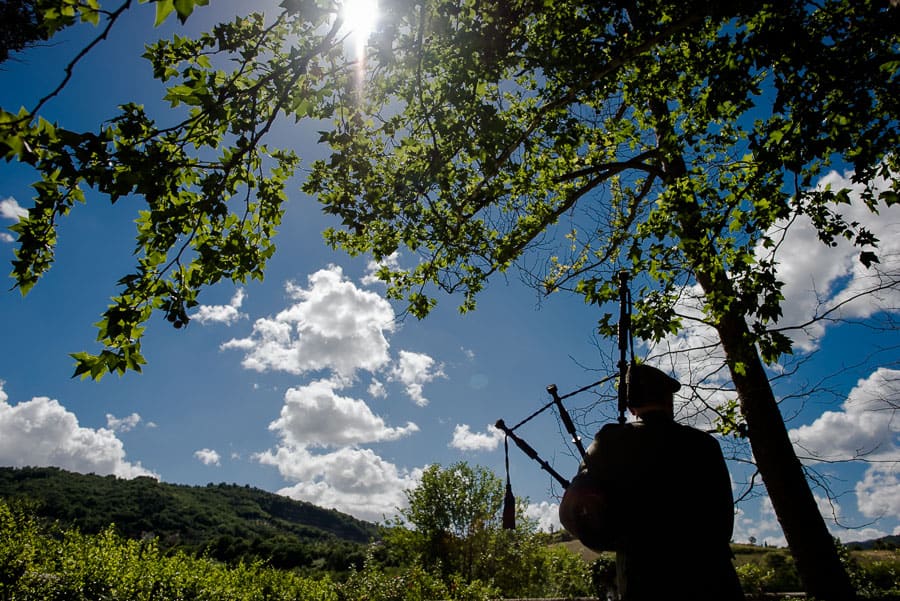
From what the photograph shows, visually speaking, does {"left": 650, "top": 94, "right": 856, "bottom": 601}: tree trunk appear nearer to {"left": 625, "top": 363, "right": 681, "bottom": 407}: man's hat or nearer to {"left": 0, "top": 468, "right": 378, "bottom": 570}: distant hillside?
{"left": 625, "top": 363, "right": 681, "bottom": 407}: man's hat

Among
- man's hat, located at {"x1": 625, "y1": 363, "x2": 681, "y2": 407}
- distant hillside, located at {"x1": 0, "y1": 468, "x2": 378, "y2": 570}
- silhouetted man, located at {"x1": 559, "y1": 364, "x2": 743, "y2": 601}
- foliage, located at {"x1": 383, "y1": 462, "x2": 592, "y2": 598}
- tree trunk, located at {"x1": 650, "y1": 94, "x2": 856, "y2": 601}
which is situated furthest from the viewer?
distant hillside, located at {"x1": 0, "y1": 468, "x2": 378, "y2": 570}

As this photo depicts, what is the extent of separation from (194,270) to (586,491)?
4.64 metres

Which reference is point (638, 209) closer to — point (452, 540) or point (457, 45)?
point (457, 45)

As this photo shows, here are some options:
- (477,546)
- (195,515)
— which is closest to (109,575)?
(477,546)

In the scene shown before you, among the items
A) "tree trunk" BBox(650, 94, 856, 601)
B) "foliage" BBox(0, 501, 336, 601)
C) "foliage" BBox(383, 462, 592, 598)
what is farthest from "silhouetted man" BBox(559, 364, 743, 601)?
"foliage" BBox(383, 462, 592, 598)

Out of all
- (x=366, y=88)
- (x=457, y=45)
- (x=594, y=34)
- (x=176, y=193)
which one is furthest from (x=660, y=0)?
(x=176, y=193)

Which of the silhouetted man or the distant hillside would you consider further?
the distant hillside

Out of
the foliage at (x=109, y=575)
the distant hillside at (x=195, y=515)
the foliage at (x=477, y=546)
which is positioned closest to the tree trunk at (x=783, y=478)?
the foliage at (x=109, y=575)

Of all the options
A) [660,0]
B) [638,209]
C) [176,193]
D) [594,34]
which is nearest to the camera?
[176,193]

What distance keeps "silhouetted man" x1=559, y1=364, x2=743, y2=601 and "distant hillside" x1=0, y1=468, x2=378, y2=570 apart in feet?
254

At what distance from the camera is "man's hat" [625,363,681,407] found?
2.75 m

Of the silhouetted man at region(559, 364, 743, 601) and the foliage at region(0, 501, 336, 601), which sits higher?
the silhouetted man at region(559, 364, 743, 601)

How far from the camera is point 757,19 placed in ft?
16.6

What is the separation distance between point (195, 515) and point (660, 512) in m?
146
